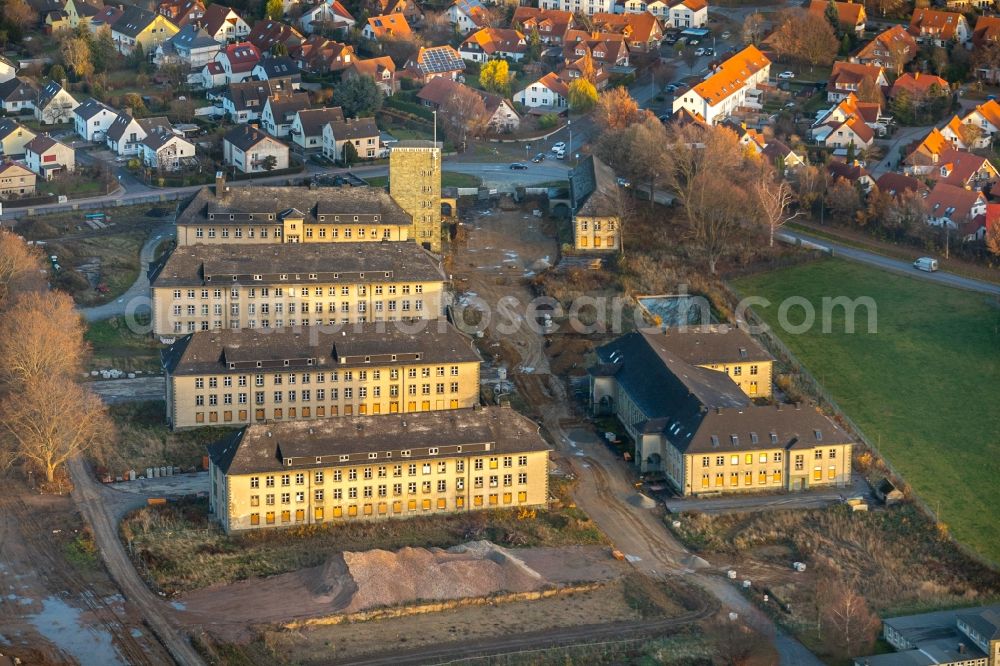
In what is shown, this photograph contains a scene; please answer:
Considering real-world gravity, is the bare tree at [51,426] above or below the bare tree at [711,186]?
below

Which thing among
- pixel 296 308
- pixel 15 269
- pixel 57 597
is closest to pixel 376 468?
pixel 57 597

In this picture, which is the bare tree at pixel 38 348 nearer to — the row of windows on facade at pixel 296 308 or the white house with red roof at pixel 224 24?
the row of windows on facade at pixel 296 308

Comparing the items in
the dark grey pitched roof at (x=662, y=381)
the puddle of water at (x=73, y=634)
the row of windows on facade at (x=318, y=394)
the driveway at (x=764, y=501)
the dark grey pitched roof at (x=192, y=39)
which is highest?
the dark grey pitched roof at (x=192, y=39)

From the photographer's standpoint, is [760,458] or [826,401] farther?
[826,401]

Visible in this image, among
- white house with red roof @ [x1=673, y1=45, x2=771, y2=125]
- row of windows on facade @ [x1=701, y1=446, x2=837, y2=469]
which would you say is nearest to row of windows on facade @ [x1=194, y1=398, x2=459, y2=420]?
row of windows on facade @ [x1=701, y1=446, x2=837, y2=469]

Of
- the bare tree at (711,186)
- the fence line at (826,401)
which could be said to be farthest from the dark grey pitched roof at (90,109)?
the fence line at (826,401)

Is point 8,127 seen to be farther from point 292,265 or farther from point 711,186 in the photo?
point 711,186

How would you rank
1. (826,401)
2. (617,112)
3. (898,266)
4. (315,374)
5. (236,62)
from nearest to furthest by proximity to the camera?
(315,374) < (826,401) < (898,266) < (617,112) < (236,62)

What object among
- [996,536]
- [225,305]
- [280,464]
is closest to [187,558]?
[280,464]
